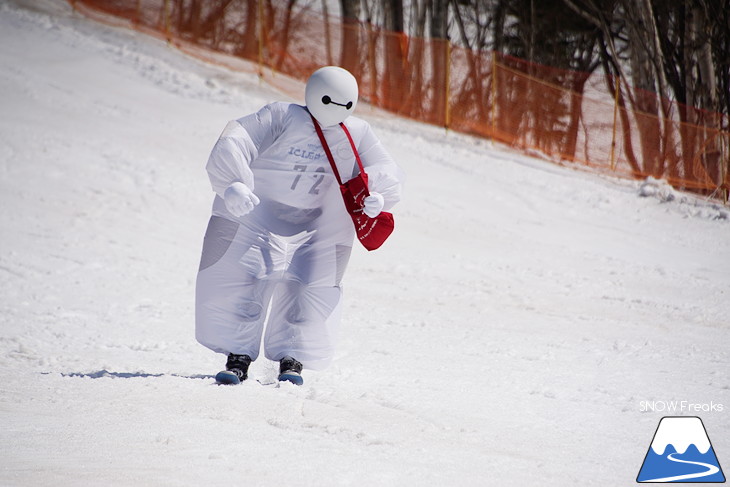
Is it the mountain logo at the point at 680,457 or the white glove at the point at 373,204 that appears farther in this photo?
the white glove at the point at 373,204

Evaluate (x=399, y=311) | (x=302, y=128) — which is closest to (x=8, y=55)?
(x=399, y=311)

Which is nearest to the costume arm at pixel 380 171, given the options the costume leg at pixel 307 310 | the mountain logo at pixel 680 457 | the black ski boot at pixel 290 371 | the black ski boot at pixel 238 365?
the costume leg at pixel 307 310

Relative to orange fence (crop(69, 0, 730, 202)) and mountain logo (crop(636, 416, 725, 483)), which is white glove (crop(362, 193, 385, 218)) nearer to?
mountain logo (crop(636, 416, 725, 483))

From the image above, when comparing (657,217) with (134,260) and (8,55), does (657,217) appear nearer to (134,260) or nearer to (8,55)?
(134,260)

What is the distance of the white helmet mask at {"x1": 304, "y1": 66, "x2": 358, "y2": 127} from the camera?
4.02 m

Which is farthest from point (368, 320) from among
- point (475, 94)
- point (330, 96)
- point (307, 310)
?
point (475, 94)

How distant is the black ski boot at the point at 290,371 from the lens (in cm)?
396

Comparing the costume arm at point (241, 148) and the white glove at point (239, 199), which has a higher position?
the costume arm at point (241, 148)

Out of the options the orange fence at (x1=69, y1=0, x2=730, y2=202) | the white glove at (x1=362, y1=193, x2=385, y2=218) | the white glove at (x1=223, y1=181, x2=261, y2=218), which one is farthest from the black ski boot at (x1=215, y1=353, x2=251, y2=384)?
the orange fence at (x1=69, y1=0, x2=730, y2=202)

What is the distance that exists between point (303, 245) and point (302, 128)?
23.6 inches

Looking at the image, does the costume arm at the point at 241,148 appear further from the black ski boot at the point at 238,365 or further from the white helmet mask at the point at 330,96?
the black ski boot at the point at 238,365

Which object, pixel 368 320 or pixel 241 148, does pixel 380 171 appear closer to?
pixel 241 148

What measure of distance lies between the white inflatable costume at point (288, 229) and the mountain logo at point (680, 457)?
1.68 m

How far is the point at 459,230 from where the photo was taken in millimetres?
8891
